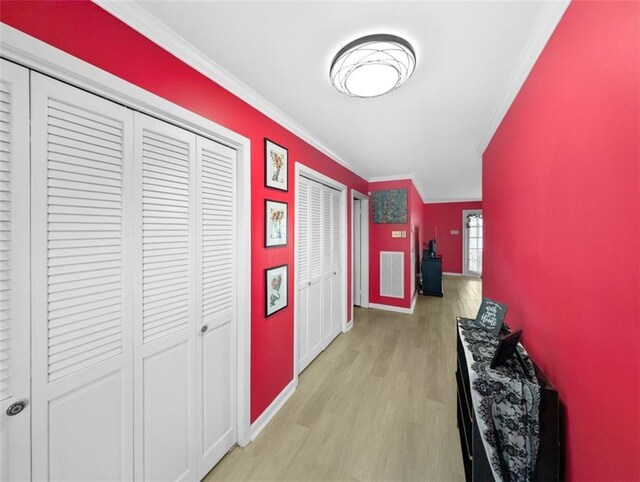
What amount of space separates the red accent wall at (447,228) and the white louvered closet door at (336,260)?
5.86 meters

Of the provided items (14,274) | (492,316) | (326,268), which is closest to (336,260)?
(326,268)

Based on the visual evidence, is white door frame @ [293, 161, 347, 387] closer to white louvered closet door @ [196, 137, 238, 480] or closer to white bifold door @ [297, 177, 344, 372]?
white bifold door @ [297, 177, 344, 372]

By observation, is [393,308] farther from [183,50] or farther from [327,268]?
[183,50]

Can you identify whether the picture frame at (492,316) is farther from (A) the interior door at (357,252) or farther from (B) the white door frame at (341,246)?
(A) the interior door at (357,252)

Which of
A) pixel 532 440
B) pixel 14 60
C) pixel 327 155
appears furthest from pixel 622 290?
pixel 327 155

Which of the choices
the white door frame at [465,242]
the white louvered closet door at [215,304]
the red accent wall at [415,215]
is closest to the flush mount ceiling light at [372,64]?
the white louvered closet door at [215,304]

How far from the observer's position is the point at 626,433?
682mm

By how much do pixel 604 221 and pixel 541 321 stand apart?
72 centimetres

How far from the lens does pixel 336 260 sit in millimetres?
3428

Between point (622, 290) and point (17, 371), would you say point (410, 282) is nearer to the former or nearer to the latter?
point (622, 290)

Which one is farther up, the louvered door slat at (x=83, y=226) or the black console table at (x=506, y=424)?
the louvered door slat at (x=83, y=226)

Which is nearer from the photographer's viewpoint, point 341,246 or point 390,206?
point 341,246

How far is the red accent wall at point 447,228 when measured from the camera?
8.12 metres

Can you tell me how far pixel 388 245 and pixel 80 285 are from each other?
13.7 ft
